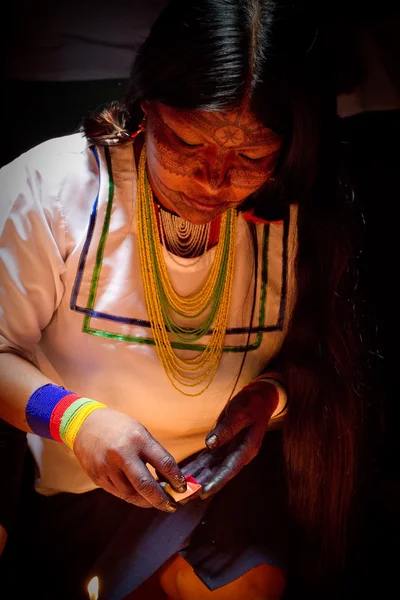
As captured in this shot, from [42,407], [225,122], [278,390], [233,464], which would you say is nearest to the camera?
[225,122]

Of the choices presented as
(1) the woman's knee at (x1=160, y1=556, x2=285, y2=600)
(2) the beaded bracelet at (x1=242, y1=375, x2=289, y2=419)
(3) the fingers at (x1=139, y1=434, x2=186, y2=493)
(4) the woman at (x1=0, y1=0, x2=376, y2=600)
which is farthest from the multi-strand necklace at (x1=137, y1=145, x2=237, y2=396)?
(1) the woman's knee at (x1=160, y1=556, x2=285, y2=600)

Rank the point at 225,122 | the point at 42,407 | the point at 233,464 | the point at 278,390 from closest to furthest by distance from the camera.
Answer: the point at 225,122
the point at 42,407
the point at 233,464
the point at 278,390

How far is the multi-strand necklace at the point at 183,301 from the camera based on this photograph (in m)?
1.15

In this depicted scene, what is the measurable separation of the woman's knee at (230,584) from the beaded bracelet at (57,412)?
0.38 meters

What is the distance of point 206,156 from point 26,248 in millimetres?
337

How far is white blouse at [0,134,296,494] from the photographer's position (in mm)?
1090

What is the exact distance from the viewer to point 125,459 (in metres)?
0.98

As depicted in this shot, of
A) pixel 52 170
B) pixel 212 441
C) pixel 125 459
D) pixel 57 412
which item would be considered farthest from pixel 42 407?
pixel 52 170

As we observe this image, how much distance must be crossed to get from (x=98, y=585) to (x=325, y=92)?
947mm

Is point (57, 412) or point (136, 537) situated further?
point (136, 537)

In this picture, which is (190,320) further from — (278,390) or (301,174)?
(301,174)

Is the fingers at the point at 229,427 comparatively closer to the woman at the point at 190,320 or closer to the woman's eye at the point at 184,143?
the woman at the point at 190,320

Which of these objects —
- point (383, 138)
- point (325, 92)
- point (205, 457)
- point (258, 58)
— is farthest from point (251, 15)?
point (205, 457)

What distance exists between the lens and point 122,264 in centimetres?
116
